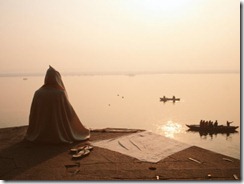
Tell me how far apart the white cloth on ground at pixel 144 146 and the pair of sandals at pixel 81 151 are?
784 mm

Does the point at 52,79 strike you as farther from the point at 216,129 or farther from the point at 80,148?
the point at 216,129

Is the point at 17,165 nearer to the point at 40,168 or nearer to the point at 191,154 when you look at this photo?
the point at 40,168

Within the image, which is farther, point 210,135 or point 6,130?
point 210,135

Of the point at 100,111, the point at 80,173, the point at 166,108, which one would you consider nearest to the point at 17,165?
the point at 80,173

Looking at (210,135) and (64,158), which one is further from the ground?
(64,158)

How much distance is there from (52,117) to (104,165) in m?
3.78

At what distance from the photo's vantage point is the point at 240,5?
25.3 ft

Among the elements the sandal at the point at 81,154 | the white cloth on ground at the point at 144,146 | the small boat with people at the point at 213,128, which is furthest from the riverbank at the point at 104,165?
the small boat with people at the point at 213,128

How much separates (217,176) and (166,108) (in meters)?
54.7

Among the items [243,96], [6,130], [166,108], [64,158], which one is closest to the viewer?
[243,96]

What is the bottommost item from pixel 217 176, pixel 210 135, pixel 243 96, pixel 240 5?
pixel 210 135

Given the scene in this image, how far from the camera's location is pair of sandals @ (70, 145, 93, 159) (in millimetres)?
9945

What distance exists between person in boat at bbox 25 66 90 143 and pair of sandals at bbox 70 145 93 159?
45.8 inches

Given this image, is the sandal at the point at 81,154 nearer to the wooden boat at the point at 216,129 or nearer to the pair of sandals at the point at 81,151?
the pair of sandals at the point at 81,151
